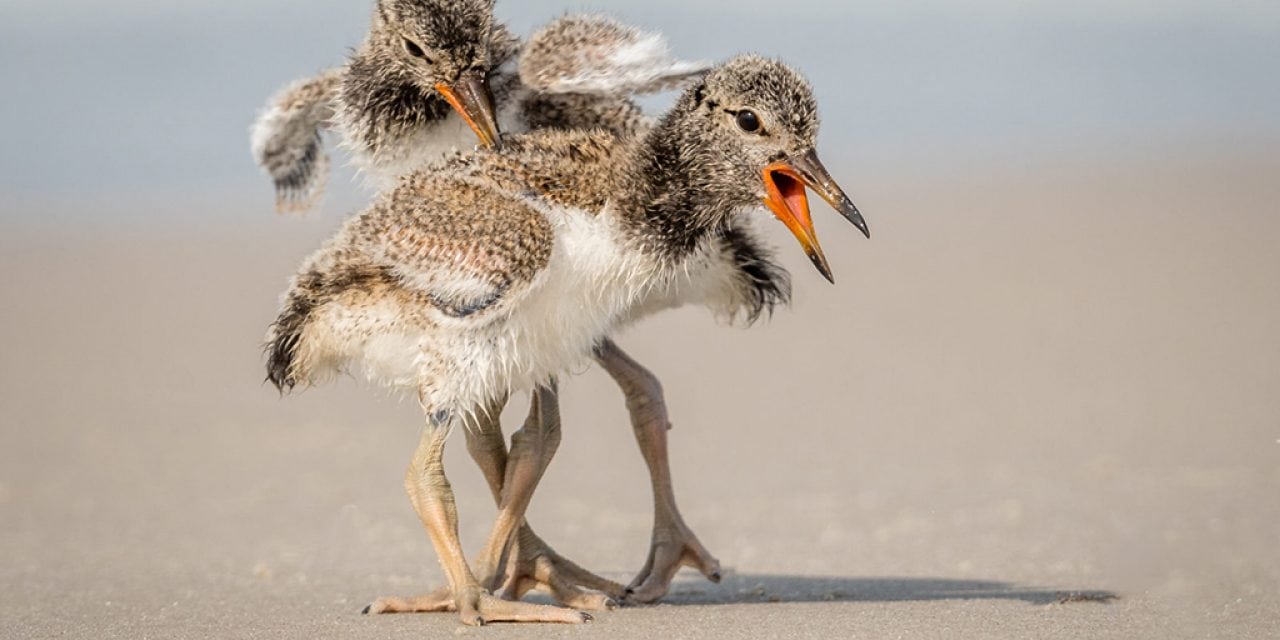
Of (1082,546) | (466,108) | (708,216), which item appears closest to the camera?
(708,216)

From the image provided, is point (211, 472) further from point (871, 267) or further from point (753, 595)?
point (871, 267)

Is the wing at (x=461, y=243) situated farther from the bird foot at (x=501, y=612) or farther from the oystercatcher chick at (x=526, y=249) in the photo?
the bird foot at (x=501, y=612)

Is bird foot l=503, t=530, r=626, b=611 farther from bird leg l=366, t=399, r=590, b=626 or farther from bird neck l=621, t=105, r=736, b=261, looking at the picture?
bird neck l=621, t=105, r=736, b=261

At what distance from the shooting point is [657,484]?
6.43m

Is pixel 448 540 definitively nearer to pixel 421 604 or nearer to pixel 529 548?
pixel 421 604

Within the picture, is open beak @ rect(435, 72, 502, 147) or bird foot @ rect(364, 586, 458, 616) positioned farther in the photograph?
open beak @ rect(435, 72, 502, 147)

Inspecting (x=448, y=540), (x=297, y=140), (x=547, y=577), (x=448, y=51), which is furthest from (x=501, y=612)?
(x=297, y=140)

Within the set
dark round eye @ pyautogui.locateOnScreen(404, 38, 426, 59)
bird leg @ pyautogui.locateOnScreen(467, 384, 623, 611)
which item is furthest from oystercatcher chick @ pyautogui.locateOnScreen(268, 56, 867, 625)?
dark round eye @ pyautogui.locateOnScreen(404, 38, 426, 59)

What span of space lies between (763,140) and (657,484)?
1452 mm

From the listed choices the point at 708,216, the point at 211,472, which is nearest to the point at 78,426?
the point at 211,472

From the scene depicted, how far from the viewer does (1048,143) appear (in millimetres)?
27406

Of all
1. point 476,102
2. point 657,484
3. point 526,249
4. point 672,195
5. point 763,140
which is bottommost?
point 657,484

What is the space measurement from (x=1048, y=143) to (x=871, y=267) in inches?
511

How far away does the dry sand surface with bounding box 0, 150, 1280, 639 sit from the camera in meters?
6.11
